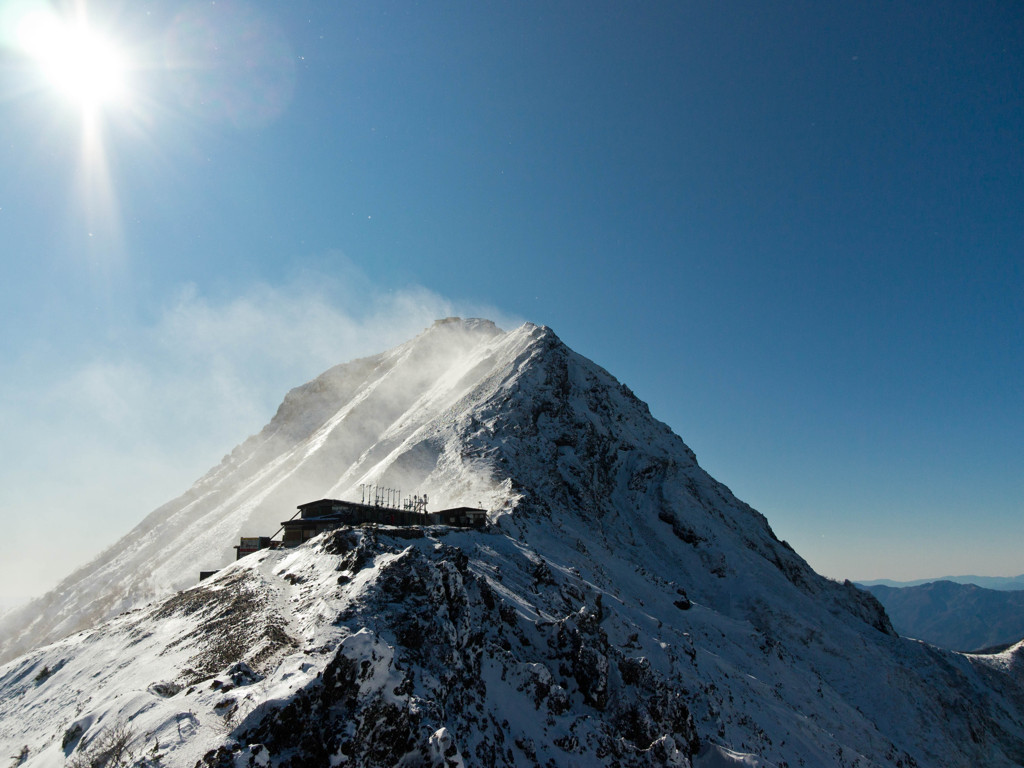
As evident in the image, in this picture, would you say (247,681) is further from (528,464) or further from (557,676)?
(528,464)

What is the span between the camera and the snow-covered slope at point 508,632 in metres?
14.4

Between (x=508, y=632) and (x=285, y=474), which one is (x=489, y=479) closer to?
(x=508, y=632)

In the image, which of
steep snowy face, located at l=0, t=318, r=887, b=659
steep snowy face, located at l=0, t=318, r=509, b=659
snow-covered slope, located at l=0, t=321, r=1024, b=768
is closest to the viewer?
snow-covered slope, located at l=0, t=321, r=1024, b=768

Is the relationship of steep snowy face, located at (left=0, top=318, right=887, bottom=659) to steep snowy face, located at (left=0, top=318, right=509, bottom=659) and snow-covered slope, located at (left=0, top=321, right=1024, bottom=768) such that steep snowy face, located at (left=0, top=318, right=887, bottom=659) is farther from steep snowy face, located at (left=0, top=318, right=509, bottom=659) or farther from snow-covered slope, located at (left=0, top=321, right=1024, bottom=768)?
snow-covered slope, located at (left=0, top=321, right=1024, bottom=768)

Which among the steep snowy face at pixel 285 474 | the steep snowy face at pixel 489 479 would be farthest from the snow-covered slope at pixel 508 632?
the steep snowy face at pixel 285 474

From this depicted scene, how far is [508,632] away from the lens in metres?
25.3

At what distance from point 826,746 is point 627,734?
917 inches

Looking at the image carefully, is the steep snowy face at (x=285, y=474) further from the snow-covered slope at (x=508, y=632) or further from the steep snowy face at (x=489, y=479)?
the snow-covered slope at (x=508, y=632)

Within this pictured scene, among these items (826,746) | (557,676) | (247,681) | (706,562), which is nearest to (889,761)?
(826,746)

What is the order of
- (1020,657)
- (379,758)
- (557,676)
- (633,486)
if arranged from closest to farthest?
(379,758), (557,676), (1020,657), (633,486)

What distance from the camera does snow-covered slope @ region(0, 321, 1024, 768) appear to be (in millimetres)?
14398

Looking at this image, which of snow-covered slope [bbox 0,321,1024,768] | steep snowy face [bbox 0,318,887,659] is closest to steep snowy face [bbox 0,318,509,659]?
steep snowy face [bbox 0,318,887,659]

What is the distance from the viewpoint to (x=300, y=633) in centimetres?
1930

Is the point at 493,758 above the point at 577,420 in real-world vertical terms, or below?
below
